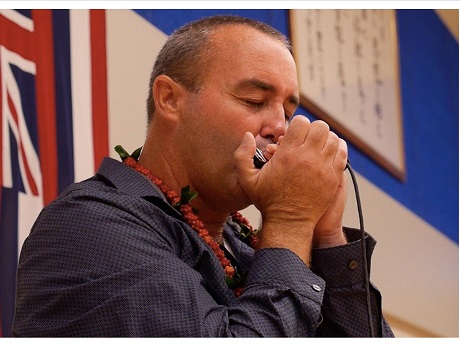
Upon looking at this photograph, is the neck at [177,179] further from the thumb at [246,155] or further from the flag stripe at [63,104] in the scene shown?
the flag stripe at [63,104]

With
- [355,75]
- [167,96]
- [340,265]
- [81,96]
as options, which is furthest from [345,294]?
[355,75]

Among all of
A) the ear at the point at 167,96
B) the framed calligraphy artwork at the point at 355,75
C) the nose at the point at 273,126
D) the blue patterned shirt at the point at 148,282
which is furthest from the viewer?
the framed calligraphy artwork at the point at 355,75

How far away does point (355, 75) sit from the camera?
4.05 meters

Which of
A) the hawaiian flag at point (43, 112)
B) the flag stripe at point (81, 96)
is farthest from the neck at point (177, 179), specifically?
the flag stripe at point (81, 96)

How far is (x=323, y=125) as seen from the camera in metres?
1.50

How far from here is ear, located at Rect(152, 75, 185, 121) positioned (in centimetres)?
171

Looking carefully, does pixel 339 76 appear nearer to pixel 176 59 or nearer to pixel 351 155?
pixel 351 155

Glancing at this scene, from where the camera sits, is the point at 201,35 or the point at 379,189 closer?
the point at 201,35

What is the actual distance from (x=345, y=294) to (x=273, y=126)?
31 cm

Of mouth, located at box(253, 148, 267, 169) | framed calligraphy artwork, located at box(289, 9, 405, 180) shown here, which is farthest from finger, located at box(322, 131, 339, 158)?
framed calligraphy artwork, located at box(289, 9, 405, 180)

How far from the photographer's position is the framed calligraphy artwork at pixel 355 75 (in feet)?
11.5

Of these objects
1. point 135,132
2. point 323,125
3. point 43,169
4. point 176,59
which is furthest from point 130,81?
point 323,125

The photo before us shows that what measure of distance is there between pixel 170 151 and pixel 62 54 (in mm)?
623

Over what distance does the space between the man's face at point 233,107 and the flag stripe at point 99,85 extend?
621 millimetres
